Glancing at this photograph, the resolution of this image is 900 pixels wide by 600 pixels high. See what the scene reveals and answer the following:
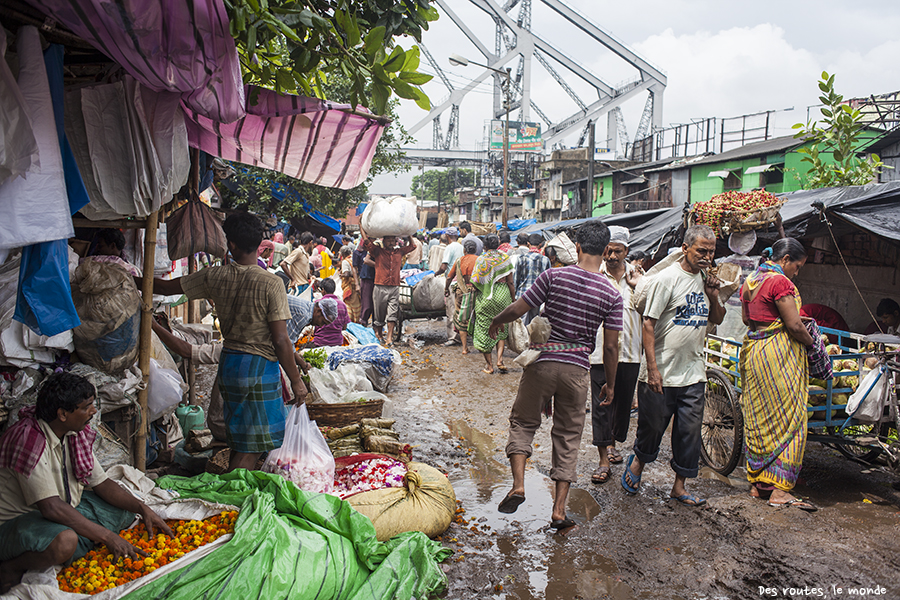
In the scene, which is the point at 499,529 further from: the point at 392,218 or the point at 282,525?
the point at 392,218

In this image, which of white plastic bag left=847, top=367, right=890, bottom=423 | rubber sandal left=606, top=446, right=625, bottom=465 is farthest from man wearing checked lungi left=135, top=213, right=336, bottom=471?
white plastic bag left=847, top=367, right=890, bottom=423

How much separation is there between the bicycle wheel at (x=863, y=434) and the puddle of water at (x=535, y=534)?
2.18 metres

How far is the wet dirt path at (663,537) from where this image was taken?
3486 mm

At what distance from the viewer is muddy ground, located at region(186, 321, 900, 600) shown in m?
3.48

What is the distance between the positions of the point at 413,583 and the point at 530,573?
0.80 m

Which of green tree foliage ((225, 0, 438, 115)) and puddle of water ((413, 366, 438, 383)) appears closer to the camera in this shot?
green tree foliage ((225, 0, 438, 115))

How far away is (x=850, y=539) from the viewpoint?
3.99 metres

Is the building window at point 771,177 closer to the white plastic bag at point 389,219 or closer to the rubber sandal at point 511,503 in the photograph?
the white plastic bag at point 389,219

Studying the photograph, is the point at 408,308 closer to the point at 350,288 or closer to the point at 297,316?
the point at 350,288

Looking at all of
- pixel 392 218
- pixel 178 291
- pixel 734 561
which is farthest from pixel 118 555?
pixel 392 218

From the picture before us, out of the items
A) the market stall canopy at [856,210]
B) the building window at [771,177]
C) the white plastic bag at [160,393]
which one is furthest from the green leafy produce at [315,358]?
the building window at [771,177]

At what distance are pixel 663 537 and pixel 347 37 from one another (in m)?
3.70

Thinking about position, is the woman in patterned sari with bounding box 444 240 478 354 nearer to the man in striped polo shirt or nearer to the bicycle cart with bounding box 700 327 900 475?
the bicycle cart with bounding box 700 327 900 475

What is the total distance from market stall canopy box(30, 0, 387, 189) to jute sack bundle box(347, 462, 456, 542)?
2.30 meters
